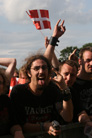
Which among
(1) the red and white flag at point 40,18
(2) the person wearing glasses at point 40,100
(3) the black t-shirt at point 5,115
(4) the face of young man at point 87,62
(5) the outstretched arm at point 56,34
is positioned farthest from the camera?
(1) the red and white flag at point 40,18

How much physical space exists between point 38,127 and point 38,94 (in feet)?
1.22

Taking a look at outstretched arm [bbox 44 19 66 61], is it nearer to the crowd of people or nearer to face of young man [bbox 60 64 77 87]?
the crowd of people

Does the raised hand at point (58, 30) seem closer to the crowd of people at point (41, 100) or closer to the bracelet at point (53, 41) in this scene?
the bracelet at point (53, 41)

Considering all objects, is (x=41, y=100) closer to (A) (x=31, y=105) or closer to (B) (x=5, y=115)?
(A) (x=31, y=105)

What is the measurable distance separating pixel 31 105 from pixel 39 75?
36 cm

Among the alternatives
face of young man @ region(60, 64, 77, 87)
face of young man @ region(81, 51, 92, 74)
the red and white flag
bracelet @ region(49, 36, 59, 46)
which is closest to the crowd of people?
face of young man @ region(60, 64, 77, 87)

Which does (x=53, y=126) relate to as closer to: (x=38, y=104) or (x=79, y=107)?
(x=38, y=104)

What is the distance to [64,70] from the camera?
298cm

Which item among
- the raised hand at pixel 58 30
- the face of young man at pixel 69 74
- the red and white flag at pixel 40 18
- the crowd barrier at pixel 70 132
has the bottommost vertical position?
the crowd barrier at pixel 70 132

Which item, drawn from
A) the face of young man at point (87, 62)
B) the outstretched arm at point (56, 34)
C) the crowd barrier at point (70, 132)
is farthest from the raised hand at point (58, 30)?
the crowd barrier at point (70, 132)

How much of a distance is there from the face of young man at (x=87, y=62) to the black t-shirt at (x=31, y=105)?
0.73 m

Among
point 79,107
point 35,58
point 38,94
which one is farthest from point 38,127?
point 35,58

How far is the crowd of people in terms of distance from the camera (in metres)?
2.34

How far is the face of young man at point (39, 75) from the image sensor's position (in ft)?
8.27
